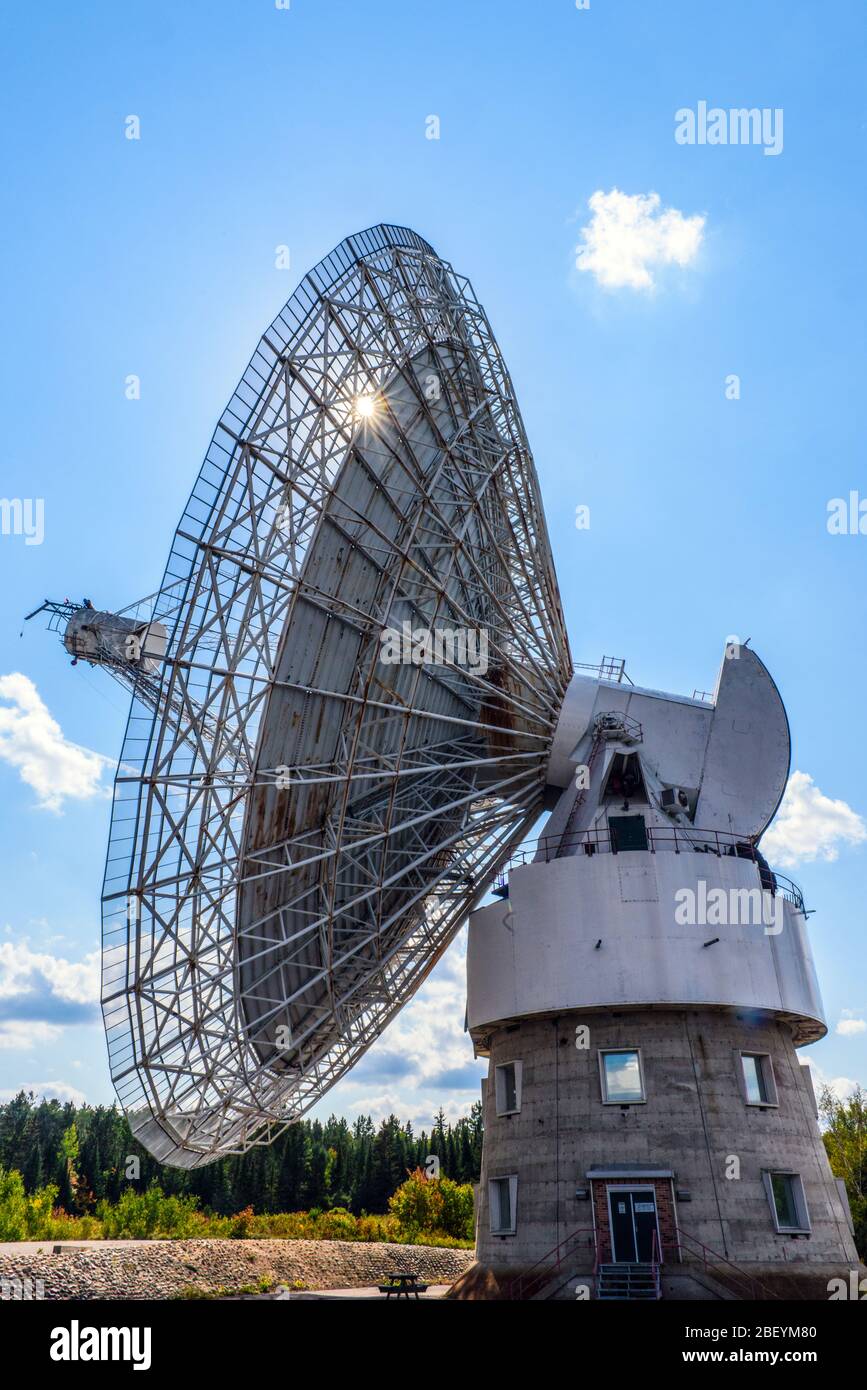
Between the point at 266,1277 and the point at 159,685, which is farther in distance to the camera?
the point at 266,1277

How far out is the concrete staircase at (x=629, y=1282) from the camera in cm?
2367

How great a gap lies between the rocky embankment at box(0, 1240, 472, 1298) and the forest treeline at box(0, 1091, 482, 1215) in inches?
2067

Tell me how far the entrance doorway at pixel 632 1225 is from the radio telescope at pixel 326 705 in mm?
9095

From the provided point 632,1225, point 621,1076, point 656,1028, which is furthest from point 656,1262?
point 656,1028

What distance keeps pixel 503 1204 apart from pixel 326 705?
46.3ft

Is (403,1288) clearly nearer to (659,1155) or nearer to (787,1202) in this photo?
(659,1155)

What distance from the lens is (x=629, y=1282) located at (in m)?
23.9

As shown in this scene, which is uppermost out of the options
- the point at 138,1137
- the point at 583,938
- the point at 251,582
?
the point at 251,582

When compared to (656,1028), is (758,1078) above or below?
below

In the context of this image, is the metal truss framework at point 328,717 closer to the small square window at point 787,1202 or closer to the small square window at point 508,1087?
the small square window at point 508,1087
